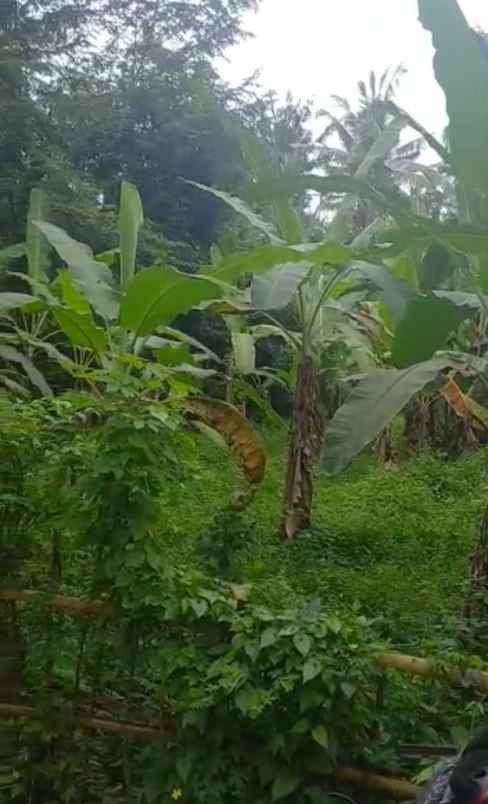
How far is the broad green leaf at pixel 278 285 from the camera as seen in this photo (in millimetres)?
3701

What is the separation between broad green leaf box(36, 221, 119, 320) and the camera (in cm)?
414

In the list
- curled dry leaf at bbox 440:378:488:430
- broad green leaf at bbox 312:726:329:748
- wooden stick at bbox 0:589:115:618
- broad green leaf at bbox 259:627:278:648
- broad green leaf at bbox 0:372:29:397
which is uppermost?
curled dry leaf at bbox 440:378:488:430

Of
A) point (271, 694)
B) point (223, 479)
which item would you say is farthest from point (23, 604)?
point (223, 479)

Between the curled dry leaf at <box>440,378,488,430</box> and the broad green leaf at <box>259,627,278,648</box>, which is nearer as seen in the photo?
the broad green leaf at <box>259,627,278,648</box>

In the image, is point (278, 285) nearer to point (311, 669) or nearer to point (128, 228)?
point (128, 228)

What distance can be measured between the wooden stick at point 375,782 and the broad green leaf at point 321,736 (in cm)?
16

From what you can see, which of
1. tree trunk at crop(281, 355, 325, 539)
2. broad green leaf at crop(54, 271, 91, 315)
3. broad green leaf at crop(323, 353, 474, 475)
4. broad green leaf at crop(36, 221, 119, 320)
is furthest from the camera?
tree trunk at crop(281, 355, 325, 539)

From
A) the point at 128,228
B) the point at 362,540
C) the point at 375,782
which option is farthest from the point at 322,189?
the point at 362,540

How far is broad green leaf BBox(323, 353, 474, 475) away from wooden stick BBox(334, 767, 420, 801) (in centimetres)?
99

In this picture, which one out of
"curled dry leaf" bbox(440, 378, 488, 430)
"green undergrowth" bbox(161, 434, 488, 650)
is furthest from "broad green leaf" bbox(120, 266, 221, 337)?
"curled dry leaf" bbox(440, 378, 488, 430)

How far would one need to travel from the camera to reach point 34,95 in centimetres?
1174

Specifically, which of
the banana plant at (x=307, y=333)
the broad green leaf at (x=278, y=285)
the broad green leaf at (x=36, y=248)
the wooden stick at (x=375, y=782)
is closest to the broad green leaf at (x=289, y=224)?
the banana plant at (x=307, y=333)

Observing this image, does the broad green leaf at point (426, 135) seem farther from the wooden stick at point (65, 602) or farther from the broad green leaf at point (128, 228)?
the wooden stick at point (65, 602)

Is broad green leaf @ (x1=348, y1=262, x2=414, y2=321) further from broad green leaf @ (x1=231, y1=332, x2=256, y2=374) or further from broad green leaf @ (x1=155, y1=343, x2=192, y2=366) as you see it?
broad green leaf @ (x1=231, y1=332, x2=256, y2=374)
